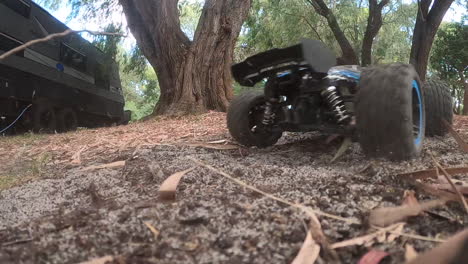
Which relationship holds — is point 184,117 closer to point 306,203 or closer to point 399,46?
point 306,203

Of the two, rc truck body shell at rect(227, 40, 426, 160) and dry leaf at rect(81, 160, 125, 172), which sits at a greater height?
rc truck body shell at rect(227, 40, 426, 160)

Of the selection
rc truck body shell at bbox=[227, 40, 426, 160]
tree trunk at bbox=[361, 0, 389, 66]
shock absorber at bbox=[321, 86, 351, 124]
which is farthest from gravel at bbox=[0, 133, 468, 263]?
tree trunk at bbox=[361, 0, 389, 66]

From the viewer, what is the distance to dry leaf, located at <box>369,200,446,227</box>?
5.57 ft

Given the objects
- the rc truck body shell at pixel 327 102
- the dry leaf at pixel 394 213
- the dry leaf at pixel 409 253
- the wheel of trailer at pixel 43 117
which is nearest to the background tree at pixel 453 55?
the wheel of trailer at pixel 43 117

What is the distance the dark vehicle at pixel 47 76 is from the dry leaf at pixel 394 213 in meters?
6.67

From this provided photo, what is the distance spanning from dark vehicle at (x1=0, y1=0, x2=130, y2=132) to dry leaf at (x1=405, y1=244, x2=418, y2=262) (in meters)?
6.88

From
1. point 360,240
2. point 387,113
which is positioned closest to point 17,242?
point 360,240

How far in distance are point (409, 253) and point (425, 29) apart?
11.1m

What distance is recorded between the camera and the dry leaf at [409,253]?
1.40 meters

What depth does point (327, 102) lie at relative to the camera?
3.34 m

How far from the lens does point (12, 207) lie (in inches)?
92.4

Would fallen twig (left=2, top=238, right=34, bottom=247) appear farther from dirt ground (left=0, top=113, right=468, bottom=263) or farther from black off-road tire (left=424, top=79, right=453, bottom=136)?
black off-road tire (left=424, top=79, right=453, bottom=136)

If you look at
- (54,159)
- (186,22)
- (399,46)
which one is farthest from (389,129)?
(186,22)

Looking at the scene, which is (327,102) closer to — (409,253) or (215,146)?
(215,146)
